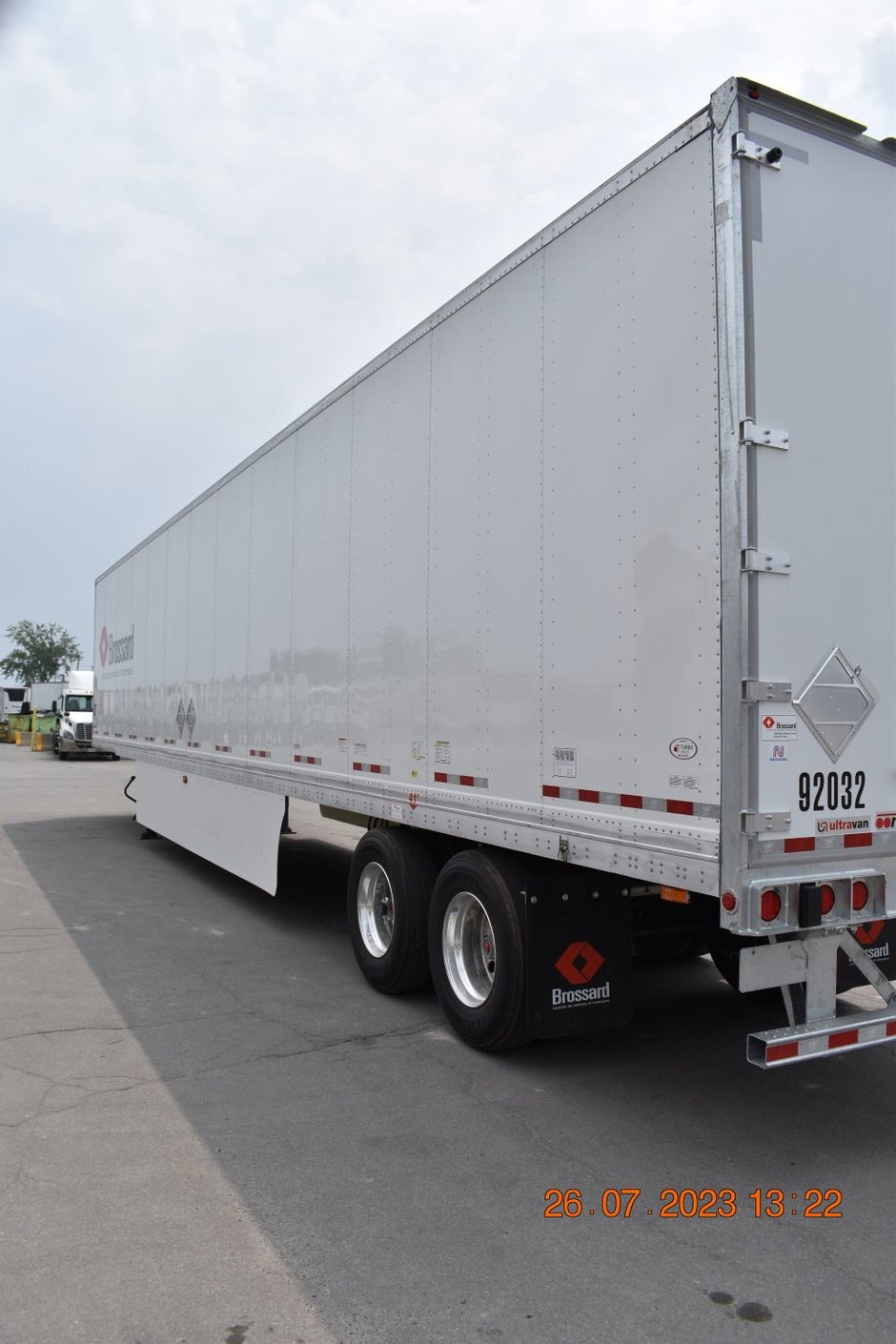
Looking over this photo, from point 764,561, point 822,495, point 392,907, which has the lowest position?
point 392,907

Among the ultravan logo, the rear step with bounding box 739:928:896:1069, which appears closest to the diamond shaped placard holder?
the rear step with bounding box 739:928:896:1069

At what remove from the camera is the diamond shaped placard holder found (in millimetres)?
3885

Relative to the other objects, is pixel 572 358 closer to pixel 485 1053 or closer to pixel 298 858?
pixel 485 1053

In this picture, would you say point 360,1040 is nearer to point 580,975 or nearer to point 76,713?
point 580,975

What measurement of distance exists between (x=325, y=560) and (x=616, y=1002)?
13.0 feet

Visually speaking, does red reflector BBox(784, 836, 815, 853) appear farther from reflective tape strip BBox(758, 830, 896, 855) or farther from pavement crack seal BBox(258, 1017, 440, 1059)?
pavement crack seal BBox(258, 1017, 440, 1059)

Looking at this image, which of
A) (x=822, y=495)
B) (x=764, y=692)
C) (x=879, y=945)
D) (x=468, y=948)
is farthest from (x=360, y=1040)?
(x=822, y=495)

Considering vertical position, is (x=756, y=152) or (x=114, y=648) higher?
(x=756, y=152)

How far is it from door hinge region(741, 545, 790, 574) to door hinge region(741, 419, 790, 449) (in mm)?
407

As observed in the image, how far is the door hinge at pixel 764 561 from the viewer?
12.2 ft

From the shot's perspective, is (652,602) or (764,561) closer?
(764,561)

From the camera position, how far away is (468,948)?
5531 millimetres

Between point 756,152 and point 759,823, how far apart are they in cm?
265

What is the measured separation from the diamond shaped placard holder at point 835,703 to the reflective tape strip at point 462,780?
1876 mm
